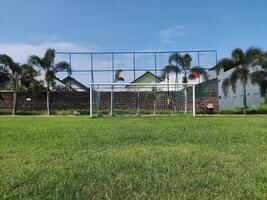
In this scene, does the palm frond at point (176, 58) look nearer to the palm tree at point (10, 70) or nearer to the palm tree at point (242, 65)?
the palm tree at point (242, 65)

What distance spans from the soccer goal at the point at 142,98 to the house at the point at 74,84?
12083 mm

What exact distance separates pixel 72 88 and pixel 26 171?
4385 centimetres

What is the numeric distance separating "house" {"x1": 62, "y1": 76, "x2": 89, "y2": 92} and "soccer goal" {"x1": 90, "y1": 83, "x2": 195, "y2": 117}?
1208cm

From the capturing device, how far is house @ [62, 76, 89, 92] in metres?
51.2

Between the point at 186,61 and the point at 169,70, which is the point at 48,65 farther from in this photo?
the point at 186,61

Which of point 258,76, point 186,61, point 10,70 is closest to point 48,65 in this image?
point 10,70

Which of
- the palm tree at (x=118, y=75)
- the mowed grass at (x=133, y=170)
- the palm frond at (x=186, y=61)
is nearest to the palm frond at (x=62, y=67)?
the palm tree at (x=118, y=75)

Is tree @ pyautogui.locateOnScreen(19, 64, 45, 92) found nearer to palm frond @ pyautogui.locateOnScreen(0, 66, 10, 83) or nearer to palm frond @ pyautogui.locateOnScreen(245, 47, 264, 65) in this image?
palm frond @ pyautogui.locateOnScreen(0, 66, 10, 83)

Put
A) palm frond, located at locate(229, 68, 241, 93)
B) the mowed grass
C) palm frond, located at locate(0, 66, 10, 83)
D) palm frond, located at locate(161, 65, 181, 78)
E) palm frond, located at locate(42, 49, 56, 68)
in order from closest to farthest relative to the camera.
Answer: the mowed grass
palm frond, located at locate(229, 68, 241, 93)
palm frond, located at locate(0, 66, 10, 83)
palm frond, located at locate(42, 49, 56, 68)
palm frond, located at locate(161, 65, 181, 78)

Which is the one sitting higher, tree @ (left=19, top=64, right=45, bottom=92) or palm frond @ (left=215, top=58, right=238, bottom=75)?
palm frond @ (left=215, top=58, right=238, bottom=75)

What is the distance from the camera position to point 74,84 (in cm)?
5309

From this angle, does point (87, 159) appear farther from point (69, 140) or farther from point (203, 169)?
point (69, 140)

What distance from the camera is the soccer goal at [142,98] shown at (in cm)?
3750

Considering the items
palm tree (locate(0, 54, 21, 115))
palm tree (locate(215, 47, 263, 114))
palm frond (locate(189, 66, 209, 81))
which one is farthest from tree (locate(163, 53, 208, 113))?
palm tree (locate(0, 54, 21, 115))
